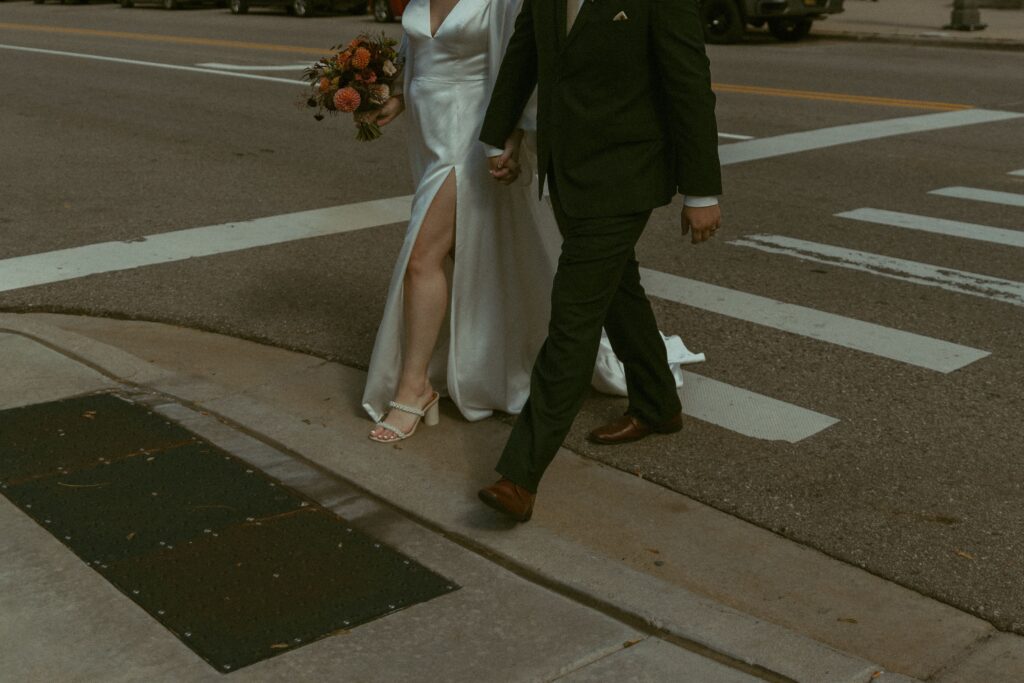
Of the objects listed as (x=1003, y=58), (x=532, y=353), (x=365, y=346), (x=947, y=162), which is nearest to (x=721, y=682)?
(x=532, y=353)

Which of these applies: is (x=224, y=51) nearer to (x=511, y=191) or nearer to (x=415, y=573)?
(x=511, y=191)

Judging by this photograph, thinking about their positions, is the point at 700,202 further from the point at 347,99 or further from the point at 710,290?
the point at 710,290

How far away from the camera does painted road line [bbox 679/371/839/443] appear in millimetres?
4836

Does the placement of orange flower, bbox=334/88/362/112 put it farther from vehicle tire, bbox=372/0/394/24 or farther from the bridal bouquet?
vehicle tire, bbox=372/0/394/24

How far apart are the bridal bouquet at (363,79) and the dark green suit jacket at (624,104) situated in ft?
2.77

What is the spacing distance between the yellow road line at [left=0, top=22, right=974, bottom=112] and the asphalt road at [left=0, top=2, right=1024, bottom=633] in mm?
108

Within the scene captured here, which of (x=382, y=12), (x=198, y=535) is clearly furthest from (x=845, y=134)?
(x=382, y=12)

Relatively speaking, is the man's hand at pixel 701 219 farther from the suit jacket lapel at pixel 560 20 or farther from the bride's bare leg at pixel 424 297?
the bride's bare leg at pixel 424 297

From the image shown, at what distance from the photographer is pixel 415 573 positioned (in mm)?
3639

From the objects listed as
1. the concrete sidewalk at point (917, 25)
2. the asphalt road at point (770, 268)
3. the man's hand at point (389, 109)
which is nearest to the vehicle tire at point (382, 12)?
the concrete sidewalk at point (917, 25)

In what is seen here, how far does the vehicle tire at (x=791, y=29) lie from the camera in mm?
20656

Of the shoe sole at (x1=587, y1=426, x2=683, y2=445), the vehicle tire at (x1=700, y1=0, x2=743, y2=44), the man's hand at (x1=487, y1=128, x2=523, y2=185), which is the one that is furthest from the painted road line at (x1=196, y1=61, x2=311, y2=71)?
the man's hand at (x1=487, y1=128, x2=523, y2=185)

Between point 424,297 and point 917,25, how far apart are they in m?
19.1

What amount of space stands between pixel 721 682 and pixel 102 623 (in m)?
1.51
